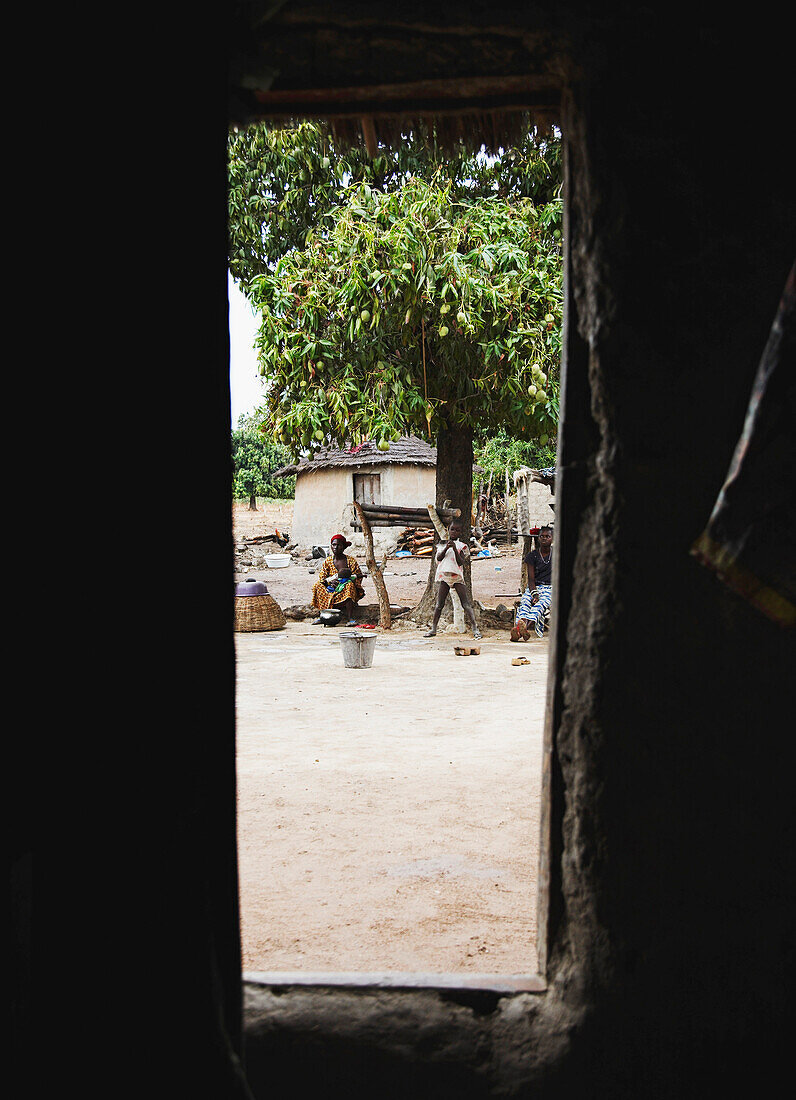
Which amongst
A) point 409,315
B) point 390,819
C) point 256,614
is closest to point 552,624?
point 390,819

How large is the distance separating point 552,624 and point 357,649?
6.93m

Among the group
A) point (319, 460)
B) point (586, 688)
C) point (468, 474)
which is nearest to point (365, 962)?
point (586, 688)

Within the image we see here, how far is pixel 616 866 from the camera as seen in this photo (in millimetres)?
1804

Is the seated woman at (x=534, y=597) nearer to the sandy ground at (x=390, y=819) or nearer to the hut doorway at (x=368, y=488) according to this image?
the sandy ground at (x=390, y=819)

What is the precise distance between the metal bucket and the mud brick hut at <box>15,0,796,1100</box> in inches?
264

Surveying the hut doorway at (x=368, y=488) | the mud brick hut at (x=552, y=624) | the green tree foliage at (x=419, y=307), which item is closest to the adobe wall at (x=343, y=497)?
the hut doorway at (x=368, y=488)

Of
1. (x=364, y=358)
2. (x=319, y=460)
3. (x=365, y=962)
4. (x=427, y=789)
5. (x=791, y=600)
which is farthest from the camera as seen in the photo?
(x=319, y=460)

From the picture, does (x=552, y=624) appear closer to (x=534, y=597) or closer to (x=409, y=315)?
(x=409, y=315)

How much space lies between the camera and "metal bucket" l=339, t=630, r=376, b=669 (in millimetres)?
8695

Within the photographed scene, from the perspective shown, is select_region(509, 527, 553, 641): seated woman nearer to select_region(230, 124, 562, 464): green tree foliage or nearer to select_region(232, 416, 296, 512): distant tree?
select_region(230, 124, 562, 464): green tree foliage

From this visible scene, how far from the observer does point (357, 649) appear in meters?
8.75

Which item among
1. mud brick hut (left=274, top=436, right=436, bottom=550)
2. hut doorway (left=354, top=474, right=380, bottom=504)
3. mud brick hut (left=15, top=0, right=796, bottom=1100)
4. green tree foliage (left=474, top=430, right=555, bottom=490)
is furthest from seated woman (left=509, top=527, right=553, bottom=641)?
green tree foliage (left=474, top=430, right=555, bottom=490)

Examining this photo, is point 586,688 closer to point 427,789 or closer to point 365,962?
point 365,962

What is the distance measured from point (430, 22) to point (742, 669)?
1543 millimetres
